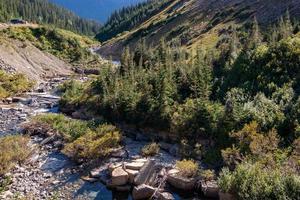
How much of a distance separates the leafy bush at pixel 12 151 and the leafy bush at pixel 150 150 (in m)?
11.9

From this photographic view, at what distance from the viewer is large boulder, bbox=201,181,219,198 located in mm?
28781

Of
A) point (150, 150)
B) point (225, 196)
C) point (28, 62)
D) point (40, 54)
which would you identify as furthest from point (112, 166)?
point (40, 54)

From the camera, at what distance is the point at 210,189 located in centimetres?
2902

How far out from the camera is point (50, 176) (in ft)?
113

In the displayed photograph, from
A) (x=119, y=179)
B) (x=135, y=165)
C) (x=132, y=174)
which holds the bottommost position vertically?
(x=119, y=179)

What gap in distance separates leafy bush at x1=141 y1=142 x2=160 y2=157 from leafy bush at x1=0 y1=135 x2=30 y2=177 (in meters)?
11.9

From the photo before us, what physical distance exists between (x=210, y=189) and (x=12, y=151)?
19.9 m

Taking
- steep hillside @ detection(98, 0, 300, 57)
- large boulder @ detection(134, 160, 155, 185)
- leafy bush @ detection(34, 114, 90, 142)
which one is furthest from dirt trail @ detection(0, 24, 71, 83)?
large boulder @ detection(134, 160, 155, 185)

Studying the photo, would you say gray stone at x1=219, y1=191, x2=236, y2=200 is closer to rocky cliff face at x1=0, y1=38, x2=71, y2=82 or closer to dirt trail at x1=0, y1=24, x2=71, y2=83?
dirt trail at x1=0, y1=24, x2=71, y2=83

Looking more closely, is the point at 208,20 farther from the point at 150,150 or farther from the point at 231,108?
the point at 150,150

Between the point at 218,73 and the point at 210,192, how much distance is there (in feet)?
80.8

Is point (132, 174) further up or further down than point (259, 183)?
further down

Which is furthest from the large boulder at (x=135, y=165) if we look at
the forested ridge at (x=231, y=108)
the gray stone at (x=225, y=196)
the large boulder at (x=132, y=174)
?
the gray stone at (x=225, y=196)

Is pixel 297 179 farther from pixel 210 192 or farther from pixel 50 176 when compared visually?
pixel 50 176
